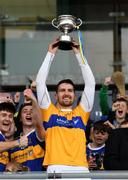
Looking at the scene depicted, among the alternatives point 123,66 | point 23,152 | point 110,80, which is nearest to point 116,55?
point 123,66

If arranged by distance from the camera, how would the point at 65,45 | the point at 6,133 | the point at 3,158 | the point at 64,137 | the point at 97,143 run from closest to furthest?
the point at 64,137, the point at 65,45, the point at 3,158, the point at 6,133, the point at 97,143

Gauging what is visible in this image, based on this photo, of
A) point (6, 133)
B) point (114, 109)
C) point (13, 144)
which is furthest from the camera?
point (114, 109)

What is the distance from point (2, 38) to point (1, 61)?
0.42 m

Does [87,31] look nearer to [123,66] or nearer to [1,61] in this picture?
[123,66]

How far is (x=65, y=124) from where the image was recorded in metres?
5.29

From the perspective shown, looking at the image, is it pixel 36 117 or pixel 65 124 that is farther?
pixel 36 117

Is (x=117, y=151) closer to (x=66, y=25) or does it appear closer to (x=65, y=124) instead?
(x=65, y=124)

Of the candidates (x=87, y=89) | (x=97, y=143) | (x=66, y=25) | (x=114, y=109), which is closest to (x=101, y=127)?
(x=97, y=143)

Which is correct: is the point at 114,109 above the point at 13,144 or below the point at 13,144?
above

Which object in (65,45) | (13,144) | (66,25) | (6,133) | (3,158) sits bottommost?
(3,158)

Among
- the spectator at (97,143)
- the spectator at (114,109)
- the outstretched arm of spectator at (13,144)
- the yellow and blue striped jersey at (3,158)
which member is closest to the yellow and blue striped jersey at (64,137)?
the outstretched arm of spectator at (13,144)

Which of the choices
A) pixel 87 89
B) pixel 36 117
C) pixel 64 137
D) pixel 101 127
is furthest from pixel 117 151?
pixel 101 127

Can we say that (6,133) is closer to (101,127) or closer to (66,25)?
(101,127)

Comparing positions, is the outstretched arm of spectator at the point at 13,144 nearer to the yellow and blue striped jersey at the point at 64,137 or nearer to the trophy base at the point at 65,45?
the yellow and blue striped jersey at the point at 64,137
